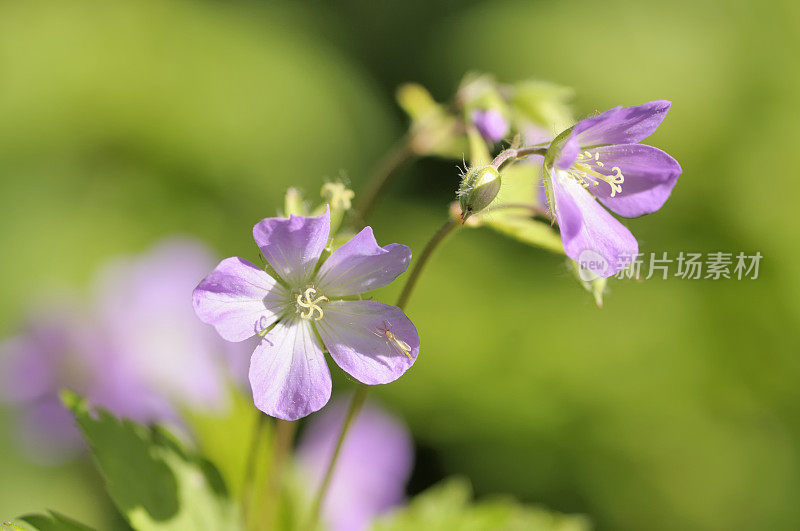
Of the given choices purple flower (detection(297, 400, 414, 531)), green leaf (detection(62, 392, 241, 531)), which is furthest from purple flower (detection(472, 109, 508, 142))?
purple flower (detection(297, 400, 414, 531))

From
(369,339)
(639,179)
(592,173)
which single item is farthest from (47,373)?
(639,179)

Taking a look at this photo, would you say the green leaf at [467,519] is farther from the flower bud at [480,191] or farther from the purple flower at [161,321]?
the flower bud at [480,191]

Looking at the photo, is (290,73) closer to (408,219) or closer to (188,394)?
(408,219)

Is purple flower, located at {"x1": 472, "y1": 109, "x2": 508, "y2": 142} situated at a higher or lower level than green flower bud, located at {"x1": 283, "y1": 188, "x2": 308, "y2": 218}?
higher

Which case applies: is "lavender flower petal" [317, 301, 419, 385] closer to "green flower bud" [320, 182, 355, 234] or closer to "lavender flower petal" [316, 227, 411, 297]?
"lavender flower petal" [316, 227, 411, 297]

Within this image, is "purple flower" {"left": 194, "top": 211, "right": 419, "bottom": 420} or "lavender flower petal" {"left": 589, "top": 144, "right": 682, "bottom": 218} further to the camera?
"lavender flower petal" {"left": 589, "top": 144, "right": 682, "bottom": 218}

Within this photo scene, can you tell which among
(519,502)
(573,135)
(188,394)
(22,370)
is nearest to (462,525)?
(188,394)
